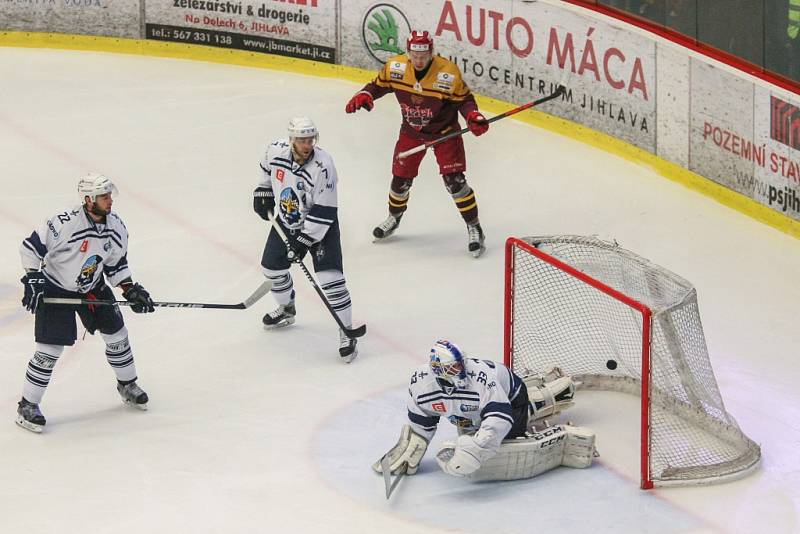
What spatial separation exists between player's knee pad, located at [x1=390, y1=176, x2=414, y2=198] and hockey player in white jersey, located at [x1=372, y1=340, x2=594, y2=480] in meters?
2.60

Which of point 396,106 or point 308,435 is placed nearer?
point 308,435

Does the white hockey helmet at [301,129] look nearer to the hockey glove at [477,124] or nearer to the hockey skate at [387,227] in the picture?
the hockey glove at [477,124]

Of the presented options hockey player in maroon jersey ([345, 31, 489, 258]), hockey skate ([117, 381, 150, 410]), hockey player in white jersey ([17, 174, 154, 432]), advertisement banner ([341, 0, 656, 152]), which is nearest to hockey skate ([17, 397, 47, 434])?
hockey player in white jersey ([17, 174, 154, 432])

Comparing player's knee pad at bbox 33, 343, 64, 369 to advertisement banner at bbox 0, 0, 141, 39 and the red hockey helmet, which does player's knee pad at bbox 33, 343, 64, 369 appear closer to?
the red hockey helmet

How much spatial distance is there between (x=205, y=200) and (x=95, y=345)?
2060 millimetres

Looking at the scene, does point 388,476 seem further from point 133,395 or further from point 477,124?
point 477,124

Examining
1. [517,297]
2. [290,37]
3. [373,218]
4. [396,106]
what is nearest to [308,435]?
[517,297]

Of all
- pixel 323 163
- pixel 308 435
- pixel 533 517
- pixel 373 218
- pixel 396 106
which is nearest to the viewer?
pixel 533 517

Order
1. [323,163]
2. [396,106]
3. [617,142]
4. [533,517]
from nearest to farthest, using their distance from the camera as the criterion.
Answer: [533,517]
[323,163]
[617,142]
[396,106]

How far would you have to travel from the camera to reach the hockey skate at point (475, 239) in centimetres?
922

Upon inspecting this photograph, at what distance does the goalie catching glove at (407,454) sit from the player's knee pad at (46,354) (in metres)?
1.45

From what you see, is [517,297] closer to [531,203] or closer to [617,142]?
[531,203]

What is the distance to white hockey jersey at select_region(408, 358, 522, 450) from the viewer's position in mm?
6473

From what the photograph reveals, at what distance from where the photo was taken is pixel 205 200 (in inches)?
396
